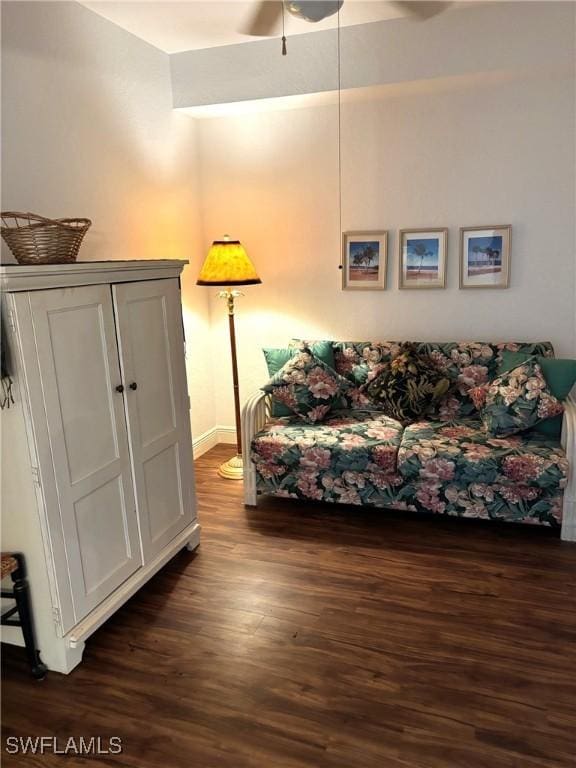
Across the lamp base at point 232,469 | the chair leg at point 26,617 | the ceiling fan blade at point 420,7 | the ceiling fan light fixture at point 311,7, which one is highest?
the ceiling fan blade at point 420,7

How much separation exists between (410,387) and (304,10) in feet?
6.38

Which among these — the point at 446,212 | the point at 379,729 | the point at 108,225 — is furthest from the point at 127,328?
the point at 446,212

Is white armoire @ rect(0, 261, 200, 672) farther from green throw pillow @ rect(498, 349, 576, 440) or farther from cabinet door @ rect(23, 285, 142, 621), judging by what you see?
green throw pillow @ rect(498, 349, 576, 440)

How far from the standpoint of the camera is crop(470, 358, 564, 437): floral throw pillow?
283 cm

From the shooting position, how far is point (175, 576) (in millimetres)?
2564

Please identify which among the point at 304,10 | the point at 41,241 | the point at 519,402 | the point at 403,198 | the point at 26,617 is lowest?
the point at 26,617

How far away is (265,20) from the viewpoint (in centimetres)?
289

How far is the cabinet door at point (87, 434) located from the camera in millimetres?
1856

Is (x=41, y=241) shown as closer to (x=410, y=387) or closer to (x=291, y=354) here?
(x=291, y=354)

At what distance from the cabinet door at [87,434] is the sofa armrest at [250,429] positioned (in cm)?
97

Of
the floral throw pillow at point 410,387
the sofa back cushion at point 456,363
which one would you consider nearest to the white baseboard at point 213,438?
the sofa back cushion at point 456,363

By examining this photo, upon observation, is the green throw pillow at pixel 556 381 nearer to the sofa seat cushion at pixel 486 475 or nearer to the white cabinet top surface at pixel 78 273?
the sofa seat cushion at pixel 486 475

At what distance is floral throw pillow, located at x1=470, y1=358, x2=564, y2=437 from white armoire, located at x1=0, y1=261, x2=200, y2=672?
166 cm

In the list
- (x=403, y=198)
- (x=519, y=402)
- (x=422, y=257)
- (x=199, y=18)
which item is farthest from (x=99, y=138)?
(x=519, y=402)
